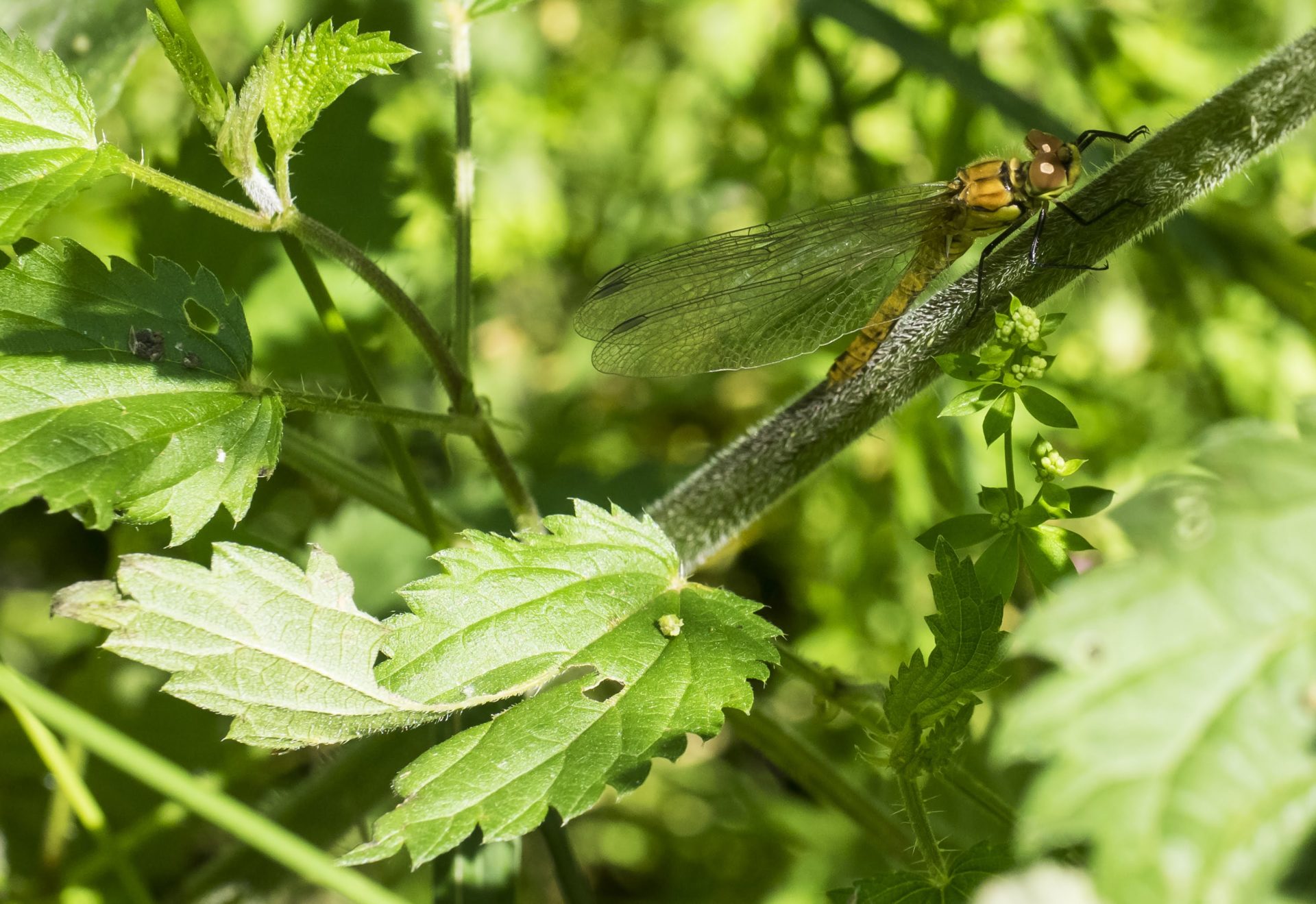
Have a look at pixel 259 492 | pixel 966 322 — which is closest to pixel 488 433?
pixel 966 322

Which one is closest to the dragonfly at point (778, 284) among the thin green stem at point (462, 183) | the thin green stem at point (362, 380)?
the thin green stem at point (462, 183)

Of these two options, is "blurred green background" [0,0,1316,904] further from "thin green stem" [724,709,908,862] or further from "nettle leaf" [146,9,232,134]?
"nettle leaf" [146,9,232,134]

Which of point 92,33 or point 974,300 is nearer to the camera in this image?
point 974,300

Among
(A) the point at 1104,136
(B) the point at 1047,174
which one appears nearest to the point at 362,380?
(B) the point at 1047,174

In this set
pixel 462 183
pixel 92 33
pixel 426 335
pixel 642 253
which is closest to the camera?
pixel 426 335

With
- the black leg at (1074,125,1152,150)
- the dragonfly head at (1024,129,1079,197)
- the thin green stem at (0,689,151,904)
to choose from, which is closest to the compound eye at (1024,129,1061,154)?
the dragonfly head at (1024,129,1079,197)

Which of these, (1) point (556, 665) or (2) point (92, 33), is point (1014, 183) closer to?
(1) point (556, 665)
